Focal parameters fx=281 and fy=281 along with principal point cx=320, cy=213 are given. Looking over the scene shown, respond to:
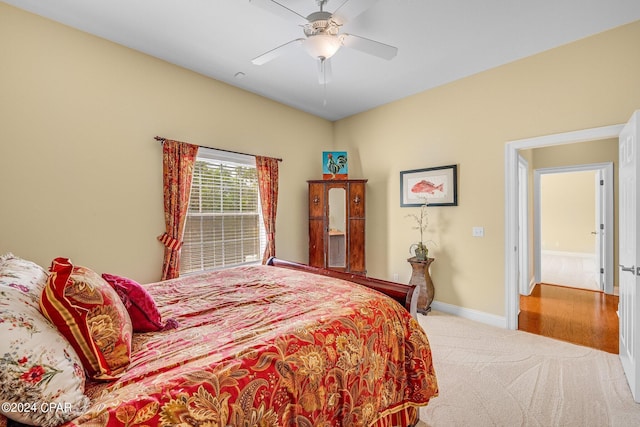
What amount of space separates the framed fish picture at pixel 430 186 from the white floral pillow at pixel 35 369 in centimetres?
380

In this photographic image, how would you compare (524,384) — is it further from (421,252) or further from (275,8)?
(275,8)

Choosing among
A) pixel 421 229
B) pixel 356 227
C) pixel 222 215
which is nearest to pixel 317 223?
pixel 356 227

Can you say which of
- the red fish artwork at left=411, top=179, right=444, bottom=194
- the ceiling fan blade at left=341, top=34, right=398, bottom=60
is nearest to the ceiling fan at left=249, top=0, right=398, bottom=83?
the ceiling fan blade at left=341, top=34, right=398, bottom=60

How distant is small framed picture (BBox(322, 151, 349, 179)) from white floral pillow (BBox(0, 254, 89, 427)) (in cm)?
373

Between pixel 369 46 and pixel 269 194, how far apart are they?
7.76ft

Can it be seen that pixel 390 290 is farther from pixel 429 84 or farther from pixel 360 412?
pixel 429 84

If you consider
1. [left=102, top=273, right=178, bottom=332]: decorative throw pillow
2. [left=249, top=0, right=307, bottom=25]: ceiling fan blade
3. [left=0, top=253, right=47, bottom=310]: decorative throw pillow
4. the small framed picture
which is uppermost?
[left=249, top=0, right=307, bottom=25]: ceiling fan blade

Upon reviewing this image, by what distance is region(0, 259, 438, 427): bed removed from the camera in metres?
0.92

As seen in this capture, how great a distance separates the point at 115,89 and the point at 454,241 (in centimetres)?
420

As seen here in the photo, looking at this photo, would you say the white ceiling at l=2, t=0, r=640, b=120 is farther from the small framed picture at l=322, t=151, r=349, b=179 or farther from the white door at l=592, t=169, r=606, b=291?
the white door at l=592, t=169, r=606, b=291

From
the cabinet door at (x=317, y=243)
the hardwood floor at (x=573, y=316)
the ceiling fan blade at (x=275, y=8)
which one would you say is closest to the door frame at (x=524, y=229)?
the hardwood floor at (x=573, y=316)

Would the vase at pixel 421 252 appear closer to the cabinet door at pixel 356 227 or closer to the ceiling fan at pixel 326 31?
the cabinet door at pixel 356 227

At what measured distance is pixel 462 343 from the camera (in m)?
2.87

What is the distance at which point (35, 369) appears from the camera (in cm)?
79
